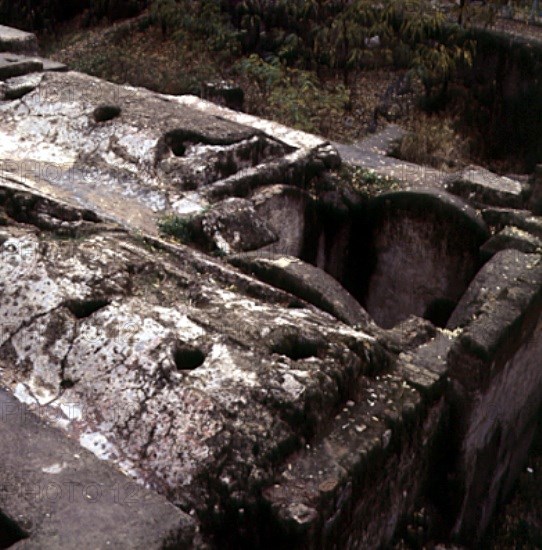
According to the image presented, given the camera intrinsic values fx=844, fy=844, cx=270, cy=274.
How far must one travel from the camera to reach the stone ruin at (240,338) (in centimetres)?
299

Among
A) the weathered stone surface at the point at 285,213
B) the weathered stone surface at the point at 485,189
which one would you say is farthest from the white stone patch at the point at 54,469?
the weathered stone surface at the point at 485,189

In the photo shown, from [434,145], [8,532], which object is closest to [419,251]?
[8,532]

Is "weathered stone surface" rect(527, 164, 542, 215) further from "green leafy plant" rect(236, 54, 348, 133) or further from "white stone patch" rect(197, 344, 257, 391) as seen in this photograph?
"green leafy plant" rect(236, 54, 348, 133)

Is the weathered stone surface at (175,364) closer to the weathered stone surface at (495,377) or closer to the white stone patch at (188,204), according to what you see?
the weathered stone surface at (495,377)

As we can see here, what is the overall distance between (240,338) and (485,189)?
115 inches

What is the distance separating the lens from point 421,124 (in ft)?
34.7

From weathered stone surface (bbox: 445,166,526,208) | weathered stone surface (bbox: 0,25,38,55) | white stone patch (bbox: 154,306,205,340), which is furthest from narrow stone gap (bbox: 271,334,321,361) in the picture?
weathered stone surface (bbox: 0,25,38,55)

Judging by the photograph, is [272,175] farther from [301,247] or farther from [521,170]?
[521,170]

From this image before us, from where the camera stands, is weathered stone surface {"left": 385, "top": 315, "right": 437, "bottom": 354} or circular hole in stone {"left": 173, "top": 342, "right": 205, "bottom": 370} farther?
weathered stone surface {"left": 385, "top": 315, "right": 437, "bottom": 354}

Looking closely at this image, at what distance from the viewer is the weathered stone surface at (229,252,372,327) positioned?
420 cm

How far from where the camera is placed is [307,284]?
4.27 m

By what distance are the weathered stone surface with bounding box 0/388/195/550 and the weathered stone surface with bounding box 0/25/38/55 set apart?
5.54 m

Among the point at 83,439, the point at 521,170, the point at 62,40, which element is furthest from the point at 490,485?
the point at 62,40

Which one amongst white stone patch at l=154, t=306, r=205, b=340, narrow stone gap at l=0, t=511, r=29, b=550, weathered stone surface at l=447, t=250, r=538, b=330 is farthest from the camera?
weathered stone surface at l=447, t=250, r=538, b=330
